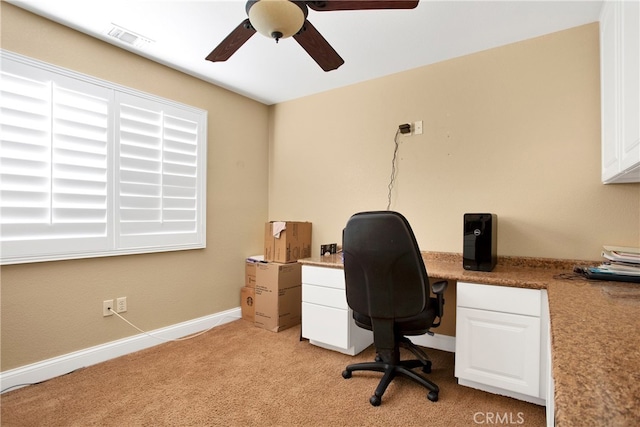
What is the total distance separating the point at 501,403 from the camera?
71.9 inches

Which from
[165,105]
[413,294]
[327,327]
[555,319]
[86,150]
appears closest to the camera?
[555,319]

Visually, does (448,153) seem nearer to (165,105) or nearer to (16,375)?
(165,105)

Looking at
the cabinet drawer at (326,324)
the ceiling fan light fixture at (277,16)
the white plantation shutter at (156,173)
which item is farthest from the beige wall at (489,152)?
the ceiling fan light fixture at (277,16)

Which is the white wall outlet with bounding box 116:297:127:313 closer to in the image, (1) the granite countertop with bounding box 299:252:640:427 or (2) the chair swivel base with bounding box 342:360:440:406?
(2) the chair swivel base with bounding box 342:360:440:406

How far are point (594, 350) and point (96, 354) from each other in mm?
2896

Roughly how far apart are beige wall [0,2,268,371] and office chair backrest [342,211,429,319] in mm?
1847

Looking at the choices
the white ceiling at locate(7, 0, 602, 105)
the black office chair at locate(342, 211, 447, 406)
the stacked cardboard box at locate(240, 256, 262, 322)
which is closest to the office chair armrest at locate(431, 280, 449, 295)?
the black office chair at locate(342, 211, 447, 406)

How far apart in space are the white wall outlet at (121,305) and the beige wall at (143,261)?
4cm

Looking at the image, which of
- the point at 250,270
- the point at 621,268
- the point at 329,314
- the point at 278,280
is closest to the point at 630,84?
the point at 621,268

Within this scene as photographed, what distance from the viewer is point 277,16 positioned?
140cm

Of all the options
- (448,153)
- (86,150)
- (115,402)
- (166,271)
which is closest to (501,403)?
(448,153)

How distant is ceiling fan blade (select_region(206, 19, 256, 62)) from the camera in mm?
1646

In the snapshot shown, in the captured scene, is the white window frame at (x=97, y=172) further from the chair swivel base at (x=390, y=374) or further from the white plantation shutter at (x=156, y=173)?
the chair swivel base at (x=390, y=374)

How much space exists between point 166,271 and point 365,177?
6.66 feet
